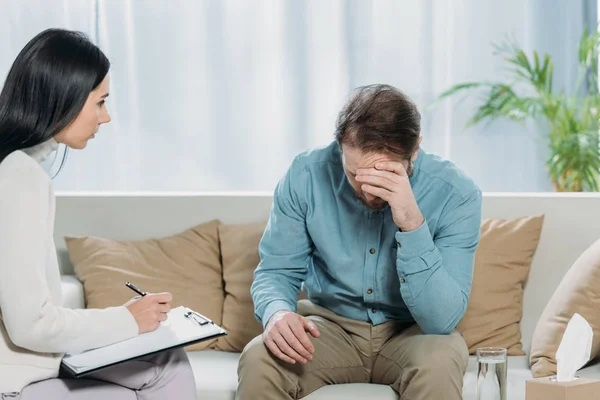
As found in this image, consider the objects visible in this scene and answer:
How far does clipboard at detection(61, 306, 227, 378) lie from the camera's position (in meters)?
1.54

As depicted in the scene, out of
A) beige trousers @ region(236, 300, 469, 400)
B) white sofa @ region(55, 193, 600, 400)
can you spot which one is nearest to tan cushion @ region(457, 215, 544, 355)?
white sofa @ region(55, 193, 600, 400)

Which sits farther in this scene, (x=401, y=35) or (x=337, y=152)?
(x=401, y=35)

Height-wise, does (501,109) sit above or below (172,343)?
above

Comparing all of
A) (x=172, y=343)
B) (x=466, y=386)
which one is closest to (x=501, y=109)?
(x=466, y=386)

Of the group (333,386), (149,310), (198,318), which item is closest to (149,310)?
(149,310)

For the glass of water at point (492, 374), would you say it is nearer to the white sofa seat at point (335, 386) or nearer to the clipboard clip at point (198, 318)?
the white sofa seat at point (335, 386)

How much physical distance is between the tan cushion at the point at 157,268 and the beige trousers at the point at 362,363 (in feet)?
1.50

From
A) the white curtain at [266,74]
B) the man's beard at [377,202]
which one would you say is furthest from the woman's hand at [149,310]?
the white curtain at [266,74]

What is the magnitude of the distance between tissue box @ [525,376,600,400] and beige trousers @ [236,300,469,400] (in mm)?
351

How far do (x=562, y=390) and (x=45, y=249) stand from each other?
3.03 ft

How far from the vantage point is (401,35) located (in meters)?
3.39

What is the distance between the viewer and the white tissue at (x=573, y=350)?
53.5 inches

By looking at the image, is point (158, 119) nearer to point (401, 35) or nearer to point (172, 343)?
point (401, 35)

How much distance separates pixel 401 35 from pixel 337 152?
1.41 m
